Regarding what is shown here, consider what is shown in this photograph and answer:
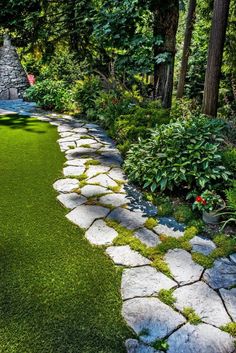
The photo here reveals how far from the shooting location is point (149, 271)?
2.43 metres

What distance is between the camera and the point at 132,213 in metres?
3.24

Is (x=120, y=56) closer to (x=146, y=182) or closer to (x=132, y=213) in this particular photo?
(x=146, y=182)

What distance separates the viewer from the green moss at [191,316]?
1988 mm

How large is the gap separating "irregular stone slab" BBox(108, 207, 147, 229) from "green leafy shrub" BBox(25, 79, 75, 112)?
517cm

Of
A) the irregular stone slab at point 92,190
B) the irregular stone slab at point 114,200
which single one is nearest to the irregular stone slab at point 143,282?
the irregular stone slab at point 114,200

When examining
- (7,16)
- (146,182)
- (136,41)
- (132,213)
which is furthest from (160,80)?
(7,16)

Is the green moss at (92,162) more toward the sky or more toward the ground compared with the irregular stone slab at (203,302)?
more toward the sky

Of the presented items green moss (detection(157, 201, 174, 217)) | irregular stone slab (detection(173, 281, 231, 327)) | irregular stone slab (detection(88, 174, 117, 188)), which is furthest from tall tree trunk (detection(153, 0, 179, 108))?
irregular stone slab (detection(173, 281, 231, 327))

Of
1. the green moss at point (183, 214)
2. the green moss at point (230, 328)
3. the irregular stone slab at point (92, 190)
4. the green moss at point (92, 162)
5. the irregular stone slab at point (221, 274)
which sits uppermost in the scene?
the green moss at point (92, 162)

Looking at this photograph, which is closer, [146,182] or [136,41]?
[146,182]

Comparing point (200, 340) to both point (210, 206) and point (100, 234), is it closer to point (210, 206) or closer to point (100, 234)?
point (100, 234)

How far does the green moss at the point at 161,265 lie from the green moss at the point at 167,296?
0.17 metres

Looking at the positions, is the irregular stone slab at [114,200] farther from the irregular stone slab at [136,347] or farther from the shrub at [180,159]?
the irregular stone slab at [136,347]

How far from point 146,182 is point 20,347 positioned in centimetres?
220
